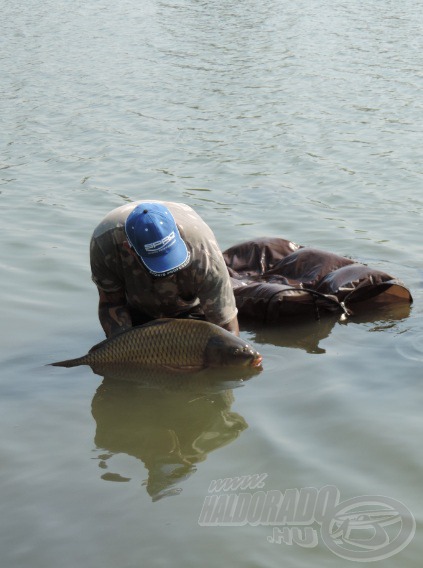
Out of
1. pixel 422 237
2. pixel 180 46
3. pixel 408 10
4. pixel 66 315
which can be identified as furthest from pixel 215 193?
pixel 408 10

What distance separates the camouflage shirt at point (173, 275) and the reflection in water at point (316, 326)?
928 mm

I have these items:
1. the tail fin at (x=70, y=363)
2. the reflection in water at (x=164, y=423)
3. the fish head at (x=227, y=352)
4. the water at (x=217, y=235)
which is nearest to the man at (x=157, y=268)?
the fish head at (x=227, y=352)

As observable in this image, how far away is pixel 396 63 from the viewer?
16.2 meters

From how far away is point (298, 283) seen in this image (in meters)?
7.09

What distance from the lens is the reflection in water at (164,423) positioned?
4922mm

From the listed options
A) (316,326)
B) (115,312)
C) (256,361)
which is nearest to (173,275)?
(115,312)

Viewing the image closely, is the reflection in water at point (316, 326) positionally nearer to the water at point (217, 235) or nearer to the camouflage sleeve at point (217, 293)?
the water at point (217, 235)

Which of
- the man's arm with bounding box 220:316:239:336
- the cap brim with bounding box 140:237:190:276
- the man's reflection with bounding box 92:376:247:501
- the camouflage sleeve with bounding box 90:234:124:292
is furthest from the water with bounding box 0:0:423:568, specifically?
the cap brim with bounding box 140:237:190:276

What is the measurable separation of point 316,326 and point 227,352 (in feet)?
4.35

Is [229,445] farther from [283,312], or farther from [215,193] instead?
[215,193]

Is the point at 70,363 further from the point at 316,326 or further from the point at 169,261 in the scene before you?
the point at 316,326

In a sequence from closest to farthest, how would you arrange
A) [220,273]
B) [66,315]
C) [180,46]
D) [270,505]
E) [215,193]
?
1. [270,505]
2. [220,273]
3. [66,315]
4. [215,193]
5. [180,46]

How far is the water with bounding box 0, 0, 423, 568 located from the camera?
451cm

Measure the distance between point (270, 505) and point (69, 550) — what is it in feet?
3.05
